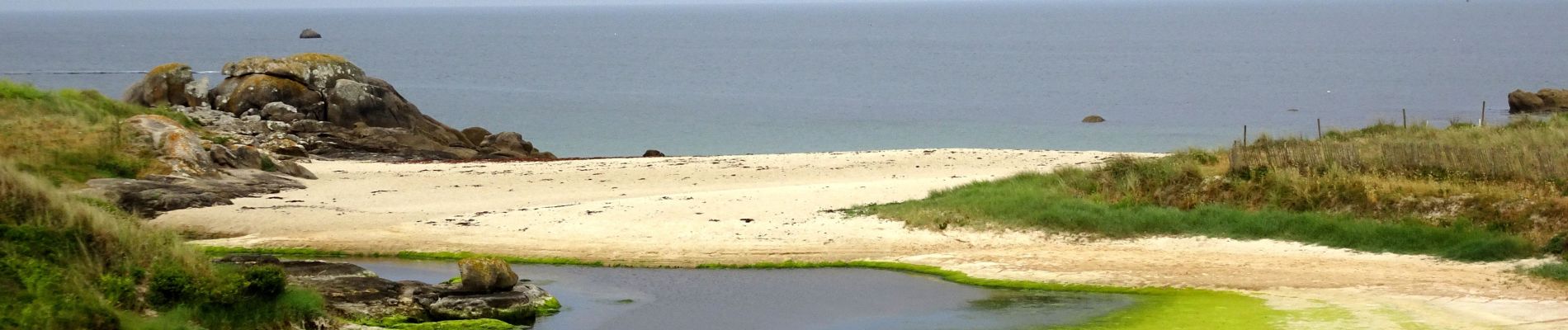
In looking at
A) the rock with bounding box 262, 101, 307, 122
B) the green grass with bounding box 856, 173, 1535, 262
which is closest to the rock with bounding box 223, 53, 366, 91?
the rock with bounding box 262, 101, 307, 122

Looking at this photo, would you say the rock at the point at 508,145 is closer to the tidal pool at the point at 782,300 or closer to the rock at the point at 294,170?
the rock at the point at 294,170

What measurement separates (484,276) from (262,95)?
27.9m

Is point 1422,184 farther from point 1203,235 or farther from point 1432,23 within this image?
point 1432,23

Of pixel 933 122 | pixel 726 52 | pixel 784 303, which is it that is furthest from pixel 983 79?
pixel 784 303

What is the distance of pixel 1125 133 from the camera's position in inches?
2442

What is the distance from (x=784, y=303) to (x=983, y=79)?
7888cm

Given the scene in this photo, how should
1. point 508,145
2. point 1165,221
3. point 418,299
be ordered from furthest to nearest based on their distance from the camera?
point 508,145, point 1165,221, point 418,299

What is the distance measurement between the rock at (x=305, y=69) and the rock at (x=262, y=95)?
22cm

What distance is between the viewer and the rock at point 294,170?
117ft

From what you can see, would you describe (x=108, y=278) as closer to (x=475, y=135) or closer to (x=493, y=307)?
(x=493, y=307)

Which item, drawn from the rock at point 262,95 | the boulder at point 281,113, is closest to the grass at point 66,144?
the boulder at point 281,113

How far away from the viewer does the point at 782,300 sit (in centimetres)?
2219

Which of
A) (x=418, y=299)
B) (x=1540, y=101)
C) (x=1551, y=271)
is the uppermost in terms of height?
(x=1540, y=101)

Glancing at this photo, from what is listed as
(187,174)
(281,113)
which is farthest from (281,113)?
(187,174)
